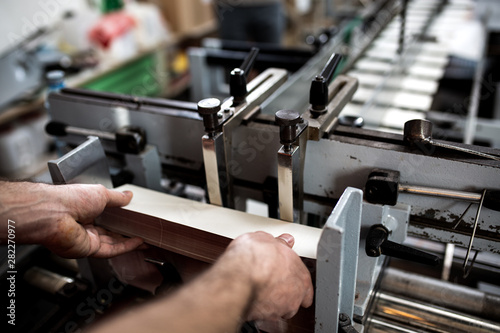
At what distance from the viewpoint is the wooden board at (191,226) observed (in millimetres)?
741

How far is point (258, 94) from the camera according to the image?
0.93m

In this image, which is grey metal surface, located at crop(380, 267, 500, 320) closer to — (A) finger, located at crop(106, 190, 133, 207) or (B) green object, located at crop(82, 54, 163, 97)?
(A) finger, located at crop(106, 190, 133, 207)

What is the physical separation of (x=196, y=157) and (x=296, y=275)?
15.6 inches

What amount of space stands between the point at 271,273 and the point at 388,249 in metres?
0.25

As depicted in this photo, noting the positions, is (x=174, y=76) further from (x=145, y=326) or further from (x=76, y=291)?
(x=145, y=326)

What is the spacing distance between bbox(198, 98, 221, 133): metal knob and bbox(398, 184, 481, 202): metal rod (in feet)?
1.21

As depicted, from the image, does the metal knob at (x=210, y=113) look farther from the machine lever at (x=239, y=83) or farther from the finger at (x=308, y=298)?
the finger at (x=308, y=298)

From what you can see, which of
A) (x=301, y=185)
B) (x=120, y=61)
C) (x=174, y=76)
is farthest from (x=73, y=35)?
(x=301, y=185)

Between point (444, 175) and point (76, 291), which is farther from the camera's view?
point (76, 291)

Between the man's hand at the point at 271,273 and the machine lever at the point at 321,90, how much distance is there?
28 cm

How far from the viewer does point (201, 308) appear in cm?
55

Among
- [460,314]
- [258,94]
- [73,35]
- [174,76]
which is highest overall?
[258,94]

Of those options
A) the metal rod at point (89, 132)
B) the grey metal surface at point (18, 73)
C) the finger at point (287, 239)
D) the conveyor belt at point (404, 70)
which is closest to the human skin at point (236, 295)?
the finger at point (287, 239)

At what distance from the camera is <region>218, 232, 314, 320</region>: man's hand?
2.03 ft
